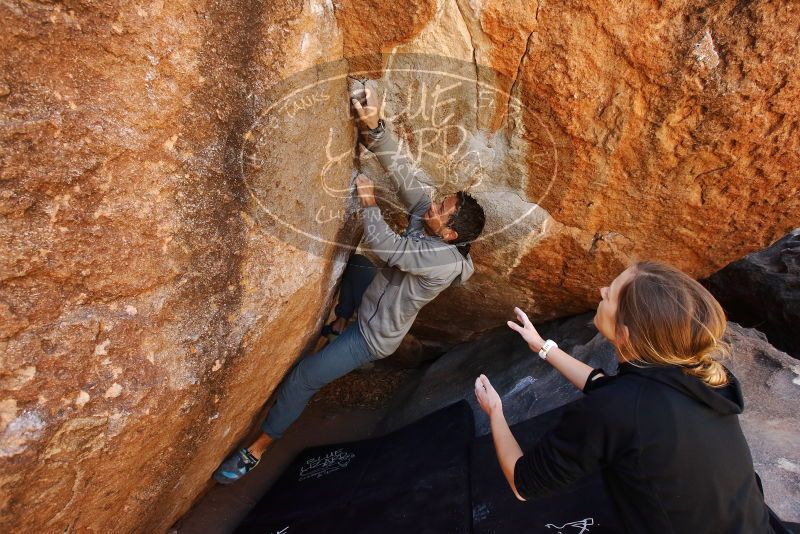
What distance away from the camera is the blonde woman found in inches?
51.5

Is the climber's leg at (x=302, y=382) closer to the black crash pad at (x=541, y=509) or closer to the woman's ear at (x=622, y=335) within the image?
the black crash pad at (x=541, y=509)

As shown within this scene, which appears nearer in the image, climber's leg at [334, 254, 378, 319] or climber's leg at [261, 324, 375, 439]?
climber's leg at [261, 324, 375, 439]

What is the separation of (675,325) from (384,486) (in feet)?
5.13

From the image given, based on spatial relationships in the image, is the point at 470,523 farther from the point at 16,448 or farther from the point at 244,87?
the point at 244,87

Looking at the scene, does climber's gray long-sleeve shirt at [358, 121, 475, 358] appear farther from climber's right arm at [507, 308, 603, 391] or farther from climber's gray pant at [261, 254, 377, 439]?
climber's right arm at [507, 308, 603, 391]

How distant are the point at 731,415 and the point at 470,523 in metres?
1.08

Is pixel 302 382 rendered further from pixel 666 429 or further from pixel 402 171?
pixel 666 429

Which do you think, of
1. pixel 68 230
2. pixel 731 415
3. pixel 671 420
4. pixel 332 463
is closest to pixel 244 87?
pixel 68 230

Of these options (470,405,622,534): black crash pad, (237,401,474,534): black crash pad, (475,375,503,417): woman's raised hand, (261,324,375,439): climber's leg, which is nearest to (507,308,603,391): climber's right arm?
(475,375,503,417): woman's raised hand

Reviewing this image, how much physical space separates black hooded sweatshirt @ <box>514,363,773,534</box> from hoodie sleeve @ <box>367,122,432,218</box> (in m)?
1.22

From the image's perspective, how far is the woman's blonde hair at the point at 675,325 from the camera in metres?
1.35

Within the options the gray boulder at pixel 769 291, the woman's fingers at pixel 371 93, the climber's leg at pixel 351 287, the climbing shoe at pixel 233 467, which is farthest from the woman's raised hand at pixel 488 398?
the gray boulder at pixel 769 291

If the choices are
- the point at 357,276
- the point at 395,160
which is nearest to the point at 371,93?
the point at 395,160

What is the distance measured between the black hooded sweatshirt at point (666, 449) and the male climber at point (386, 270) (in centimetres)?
102
